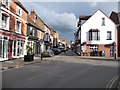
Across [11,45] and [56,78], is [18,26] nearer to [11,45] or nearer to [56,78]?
[11,45]

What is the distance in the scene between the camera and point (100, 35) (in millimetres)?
53219

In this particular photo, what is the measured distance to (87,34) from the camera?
53719 millimetres

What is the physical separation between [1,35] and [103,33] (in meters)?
30.3

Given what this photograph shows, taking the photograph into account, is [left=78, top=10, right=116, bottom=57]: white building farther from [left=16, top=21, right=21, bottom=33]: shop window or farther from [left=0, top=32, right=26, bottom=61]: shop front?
[left=16, top=21, right=21, bottom=33]: shop window

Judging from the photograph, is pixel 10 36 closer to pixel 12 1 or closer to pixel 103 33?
pixel 12 1

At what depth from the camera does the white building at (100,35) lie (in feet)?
174

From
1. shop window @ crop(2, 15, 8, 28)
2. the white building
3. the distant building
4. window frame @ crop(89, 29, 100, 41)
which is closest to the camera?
the distant building

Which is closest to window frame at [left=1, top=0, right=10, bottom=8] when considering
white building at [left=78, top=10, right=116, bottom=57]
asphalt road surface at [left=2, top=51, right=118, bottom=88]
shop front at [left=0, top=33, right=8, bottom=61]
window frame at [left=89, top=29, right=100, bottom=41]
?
shop front at [left=0, top=33, right=8, bottom=61]

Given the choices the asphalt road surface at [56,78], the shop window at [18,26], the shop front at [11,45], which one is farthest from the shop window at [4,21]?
the asphalt road surface at [56,78]

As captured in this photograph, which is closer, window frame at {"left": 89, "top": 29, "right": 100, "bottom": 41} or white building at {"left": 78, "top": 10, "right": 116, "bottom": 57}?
window frame at {"left": 89, "top": 29, "right": 100, "bottom": 41}

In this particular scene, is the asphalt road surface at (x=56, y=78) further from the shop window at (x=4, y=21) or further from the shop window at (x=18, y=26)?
the shop window at (x=18, y=26)

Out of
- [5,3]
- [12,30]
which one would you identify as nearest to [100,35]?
[12,30]

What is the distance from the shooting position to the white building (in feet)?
174

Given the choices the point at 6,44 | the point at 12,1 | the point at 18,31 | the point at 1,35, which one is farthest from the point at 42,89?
the point at 18,31
